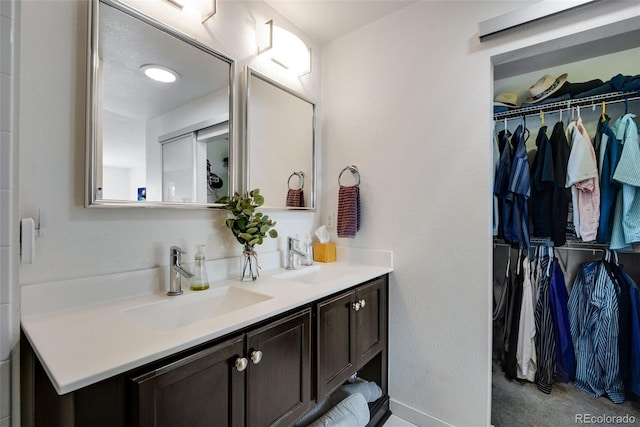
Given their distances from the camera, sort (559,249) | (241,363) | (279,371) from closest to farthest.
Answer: (241,363) < (279,371) < (559,249)

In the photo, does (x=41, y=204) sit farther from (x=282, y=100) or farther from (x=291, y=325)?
(x=282, y=100)

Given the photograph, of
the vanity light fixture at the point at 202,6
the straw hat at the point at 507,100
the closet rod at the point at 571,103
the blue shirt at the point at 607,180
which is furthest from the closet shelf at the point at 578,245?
the vanity light fixture at the point at 202,6

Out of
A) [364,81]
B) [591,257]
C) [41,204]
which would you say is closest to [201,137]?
[41,204]

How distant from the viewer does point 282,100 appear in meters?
1.77

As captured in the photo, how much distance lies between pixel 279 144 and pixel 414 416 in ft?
5.86

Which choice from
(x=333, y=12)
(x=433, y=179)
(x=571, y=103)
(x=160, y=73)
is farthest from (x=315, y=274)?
(x=571, y=103)

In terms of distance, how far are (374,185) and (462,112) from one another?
24.6 inches

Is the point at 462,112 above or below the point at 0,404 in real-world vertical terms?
above

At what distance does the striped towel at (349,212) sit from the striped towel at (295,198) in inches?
10.4

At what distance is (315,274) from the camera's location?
65.6 inches

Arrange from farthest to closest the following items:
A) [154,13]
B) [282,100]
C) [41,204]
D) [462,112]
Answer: [282,100] < [462,112] < [154,13] < [41,204]

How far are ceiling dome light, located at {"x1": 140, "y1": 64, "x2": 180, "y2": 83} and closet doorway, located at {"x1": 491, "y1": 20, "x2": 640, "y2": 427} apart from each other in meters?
1.60

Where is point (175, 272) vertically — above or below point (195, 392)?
above

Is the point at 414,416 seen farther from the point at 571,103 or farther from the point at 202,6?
the point at 202,6
